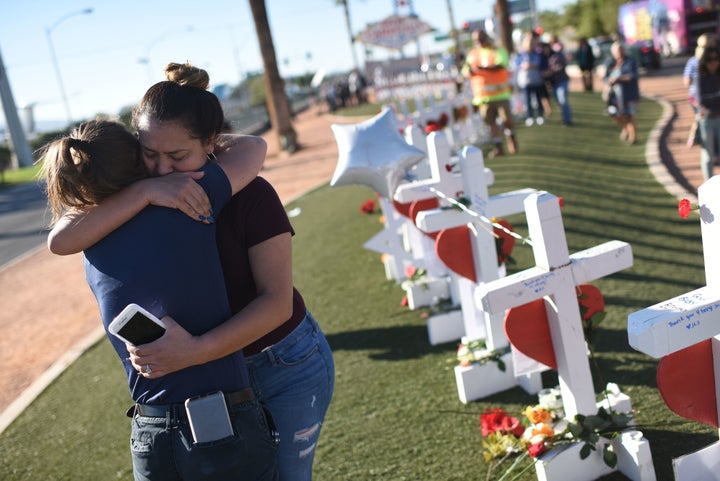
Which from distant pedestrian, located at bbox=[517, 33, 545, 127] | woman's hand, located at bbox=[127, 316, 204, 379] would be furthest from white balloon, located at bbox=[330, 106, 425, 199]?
distant pedestrian, located at bbox=[517, 33, 545, 127]

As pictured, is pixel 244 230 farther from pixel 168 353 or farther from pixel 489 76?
pixel 489 76

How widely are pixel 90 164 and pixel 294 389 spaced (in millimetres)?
795

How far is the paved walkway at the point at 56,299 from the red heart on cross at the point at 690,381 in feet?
14.8

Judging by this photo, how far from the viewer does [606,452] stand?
2836 millimetres

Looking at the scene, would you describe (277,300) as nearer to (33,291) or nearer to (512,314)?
(512,314)

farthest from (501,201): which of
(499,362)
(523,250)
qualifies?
(523,250)

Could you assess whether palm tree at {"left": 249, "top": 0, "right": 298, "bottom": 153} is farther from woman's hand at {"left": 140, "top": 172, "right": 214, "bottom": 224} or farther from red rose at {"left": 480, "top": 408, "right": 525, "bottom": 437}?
woman's hand at {"left": 140, "top": 172, "right": 214, "bottom": 224}

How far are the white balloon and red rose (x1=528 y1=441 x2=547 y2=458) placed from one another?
6.16ft

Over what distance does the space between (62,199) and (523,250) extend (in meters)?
4.93

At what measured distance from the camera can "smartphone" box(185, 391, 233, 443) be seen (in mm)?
1683

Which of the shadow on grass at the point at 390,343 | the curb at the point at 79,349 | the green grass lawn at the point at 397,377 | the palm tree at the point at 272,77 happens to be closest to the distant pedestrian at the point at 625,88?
the curb at the point at 79,349

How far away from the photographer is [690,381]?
2215mm

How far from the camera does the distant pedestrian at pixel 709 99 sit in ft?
24.3

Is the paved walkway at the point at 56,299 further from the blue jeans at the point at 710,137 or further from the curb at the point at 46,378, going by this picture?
the blue jeans at the point at 710,137
